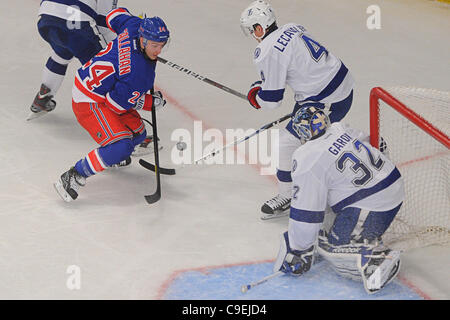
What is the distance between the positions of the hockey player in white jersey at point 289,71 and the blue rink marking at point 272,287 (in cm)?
51

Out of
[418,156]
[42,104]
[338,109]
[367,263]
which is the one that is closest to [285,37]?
[338,109]

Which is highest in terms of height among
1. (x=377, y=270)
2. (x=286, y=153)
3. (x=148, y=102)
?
(x=148, y=102)

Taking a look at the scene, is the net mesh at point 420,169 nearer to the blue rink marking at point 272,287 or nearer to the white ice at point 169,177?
the white ice at point 169,177

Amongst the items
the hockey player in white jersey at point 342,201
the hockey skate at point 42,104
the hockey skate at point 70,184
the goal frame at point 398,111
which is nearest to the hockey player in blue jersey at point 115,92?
the hockey skate at point 70,184

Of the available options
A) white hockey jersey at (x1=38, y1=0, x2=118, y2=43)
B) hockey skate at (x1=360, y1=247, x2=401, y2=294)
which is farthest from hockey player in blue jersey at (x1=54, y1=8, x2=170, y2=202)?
hockey skate at (x1=360, y1=247, x2=401, y2=294)

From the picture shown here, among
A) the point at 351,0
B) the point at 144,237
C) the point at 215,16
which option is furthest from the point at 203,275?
the point at 351,0

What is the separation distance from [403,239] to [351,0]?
11.7ft

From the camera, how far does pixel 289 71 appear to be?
3678mm

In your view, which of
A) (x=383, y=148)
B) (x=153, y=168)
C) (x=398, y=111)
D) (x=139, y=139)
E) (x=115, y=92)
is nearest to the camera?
(x=398, y=111)

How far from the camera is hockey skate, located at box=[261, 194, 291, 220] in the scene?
3799 millimetres

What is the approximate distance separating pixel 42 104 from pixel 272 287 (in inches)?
79.2

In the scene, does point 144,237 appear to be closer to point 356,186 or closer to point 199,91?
point 356,186

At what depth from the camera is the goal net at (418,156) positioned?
353cm

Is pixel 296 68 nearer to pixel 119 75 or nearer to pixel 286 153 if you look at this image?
pixel 286 153
